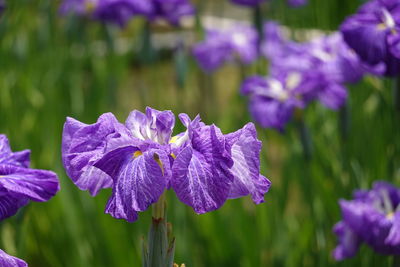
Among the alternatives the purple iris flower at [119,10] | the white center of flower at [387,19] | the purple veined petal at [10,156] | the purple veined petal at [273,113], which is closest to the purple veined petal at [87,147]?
the purple veined petal at [10,156]

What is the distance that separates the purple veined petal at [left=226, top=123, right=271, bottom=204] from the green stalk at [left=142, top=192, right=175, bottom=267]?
0.29 feet

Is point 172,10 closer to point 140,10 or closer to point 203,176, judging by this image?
point 140,10

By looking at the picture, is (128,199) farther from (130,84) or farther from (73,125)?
(130,84)

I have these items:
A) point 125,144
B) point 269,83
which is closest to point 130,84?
point 269,83

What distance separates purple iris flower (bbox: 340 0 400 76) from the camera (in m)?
1.11

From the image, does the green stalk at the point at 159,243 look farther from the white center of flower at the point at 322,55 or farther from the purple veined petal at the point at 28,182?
the white center of flower at the point at 322,55

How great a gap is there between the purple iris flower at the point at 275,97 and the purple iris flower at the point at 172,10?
502 mm

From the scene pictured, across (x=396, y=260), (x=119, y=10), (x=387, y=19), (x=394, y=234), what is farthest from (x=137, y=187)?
(x=119, y=10)

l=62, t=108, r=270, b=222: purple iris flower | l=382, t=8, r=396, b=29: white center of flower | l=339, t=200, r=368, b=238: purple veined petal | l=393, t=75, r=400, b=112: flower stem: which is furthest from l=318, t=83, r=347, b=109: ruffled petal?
l=62, t=108, r=270, b=222: purple iris flower

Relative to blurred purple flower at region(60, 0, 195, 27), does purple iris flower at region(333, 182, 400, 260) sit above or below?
below

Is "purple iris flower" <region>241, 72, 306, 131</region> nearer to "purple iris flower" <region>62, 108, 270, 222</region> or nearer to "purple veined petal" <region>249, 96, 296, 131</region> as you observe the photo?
"purple veined petal" <region>249, 96, 296, 131</region>

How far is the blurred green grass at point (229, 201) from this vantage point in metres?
1.52

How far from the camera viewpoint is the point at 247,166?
67cm

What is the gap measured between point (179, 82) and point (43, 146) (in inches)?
22.0
